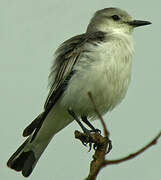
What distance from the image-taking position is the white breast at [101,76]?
6.11m

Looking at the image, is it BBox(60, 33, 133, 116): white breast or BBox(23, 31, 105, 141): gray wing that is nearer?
BBox(60, 33, 133, 116): white breast

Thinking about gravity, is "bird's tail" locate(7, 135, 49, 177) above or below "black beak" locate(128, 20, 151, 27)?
below

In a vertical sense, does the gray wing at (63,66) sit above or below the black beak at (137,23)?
below

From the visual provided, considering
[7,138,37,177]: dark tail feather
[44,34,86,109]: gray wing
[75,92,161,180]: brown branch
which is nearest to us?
[75,92,161,180]: brown branch

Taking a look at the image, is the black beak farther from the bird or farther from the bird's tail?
the bird's tail

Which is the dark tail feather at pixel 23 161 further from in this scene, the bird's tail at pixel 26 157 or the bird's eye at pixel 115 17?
the bird's eye at pixel 115 17

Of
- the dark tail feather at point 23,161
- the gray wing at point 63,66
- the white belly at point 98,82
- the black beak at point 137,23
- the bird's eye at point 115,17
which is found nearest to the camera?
the white belly at point 98,82

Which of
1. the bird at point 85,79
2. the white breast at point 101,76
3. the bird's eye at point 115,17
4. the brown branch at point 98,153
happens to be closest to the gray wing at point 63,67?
the bird at point 85,79

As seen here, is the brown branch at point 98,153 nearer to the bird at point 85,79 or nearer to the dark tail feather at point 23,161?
the bird at point 85,79

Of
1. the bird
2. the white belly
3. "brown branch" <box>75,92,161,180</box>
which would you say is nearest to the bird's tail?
the bird

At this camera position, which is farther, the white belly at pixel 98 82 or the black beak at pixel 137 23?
the black beak at pixel 137 23

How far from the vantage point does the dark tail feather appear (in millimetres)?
7088

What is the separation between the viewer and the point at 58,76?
262 inches

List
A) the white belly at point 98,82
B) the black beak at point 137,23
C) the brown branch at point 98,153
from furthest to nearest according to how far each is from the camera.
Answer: the black beak at point 137,23 → the white belly at point 98,82 → the brown branch at point 98,153
